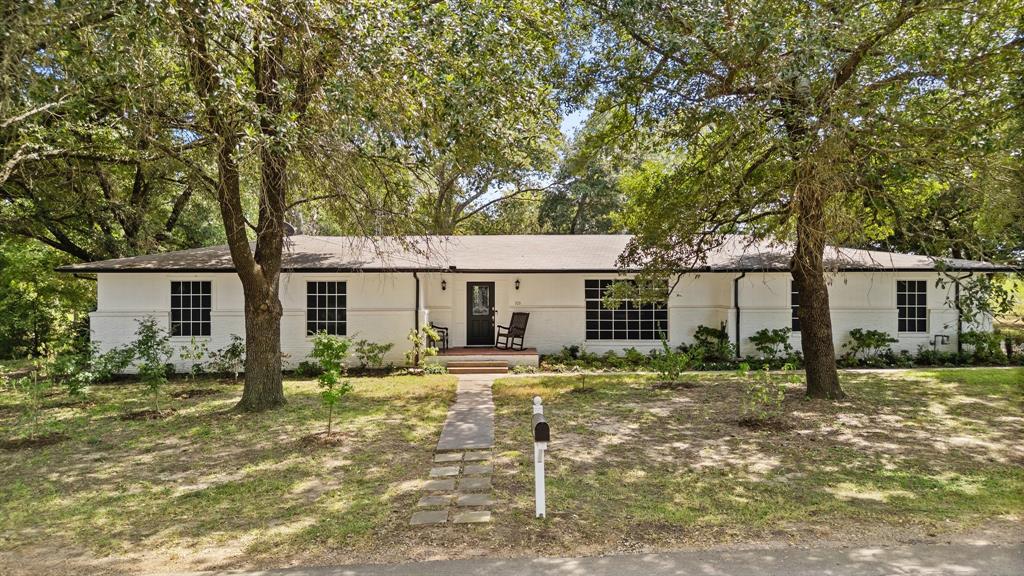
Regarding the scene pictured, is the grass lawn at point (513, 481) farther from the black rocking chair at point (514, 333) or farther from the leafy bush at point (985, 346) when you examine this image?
the leafy bush at point (985, 346)

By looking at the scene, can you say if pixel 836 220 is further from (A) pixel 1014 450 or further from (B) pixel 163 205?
(B) pixel 163 205

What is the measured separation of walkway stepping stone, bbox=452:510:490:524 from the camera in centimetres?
476

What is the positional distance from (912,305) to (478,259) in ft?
38.5

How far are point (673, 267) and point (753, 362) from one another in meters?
5.50

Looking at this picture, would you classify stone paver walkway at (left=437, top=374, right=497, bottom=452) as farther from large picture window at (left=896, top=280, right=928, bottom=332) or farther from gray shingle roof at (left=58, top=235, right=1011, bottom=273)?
large picture window at (left=896, top=280, right=928, bottom=332)

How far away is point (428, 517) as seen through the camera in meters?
4.85

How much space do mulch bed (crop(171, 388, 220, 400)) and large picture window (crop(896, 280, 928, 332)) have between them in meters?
16.8

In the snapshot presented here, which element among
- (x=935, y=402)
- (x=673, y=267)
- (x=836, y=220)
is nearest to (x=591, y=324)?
(x=673, y=267)

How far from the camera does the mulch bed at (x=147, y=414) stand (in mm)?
9023

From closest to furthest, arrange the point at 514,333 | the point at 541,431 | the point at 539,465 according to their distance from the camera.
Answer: the point at 541,431
the point at 539,465
the point at 514,333

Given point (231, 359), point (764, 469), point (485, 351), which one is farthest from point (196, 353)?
point (764, 469)

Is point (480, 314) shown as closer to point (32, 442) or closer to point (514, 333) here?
point (514, 333)

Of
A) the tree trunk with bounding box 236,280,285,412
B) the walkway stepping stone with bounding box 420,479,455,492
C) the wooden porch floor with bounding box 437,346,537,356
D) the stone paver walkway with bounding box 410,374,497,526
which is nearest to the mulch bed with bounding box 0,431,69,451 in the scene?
the tree trunk with bounding box 236,280,285,412

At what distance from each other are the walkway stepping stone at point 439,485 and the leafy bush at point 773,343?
36.1ft
